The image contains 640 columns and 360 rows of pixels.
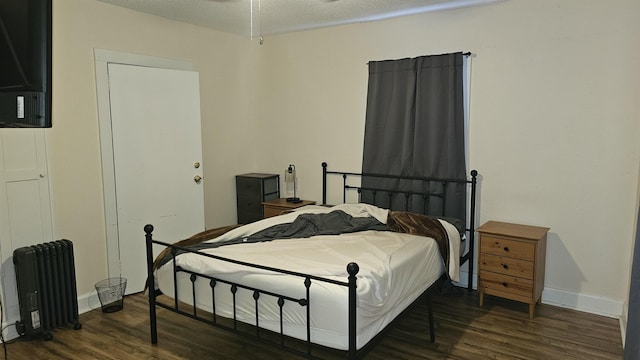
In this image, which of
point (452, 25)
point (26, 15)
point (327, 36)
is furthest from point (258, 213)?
point (26, 15)

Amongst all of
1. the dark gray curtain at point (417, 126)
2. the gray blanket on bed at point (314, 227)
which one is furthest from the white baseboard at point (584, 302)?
the gray blanket on bed at point (314, 227)

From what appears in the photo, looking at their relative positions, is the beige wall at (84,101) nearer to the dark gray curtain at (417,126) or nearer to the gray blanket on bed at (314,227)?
the gray blanket on bed at (314,227)

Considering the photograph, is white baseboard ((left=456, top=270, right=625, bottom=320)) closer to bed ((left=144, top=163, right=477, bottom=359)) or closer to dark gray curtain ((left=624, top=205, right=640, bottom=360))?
bed ((left=144, top=163, right=477, bottom=359))

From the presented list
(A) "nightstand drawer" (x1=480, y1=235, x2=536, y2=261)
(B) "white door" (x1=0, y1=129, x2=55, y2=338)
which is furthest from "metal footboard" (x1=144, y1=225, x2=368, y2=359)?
(A) "nightstand drawer" (x1=480, y1=235, x2=536, y2=261)

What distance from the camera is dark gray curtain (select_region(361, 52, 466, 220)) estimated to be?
151 inches

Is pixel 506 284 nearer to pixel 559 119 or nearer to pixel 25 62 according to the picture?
pixel 559 119

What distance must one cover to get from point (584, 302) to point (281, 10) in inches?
135

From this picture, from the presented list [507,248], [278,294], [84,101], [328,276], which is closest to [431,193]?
[507,248]

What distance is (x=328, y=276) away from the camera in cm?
237

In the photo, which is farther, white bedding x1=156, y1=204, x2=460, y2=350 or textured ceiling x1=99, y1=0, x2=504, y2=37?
textured ceiling x1=99, y1=0, x2=504, y2=37

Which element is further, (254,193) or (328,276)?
(254,193)

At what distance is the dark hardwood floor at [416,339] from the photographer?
2.88 metres

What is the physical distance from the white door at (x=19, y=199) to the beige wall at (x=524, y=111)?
5.2 inches

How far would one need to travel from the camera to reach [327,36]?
453cm
